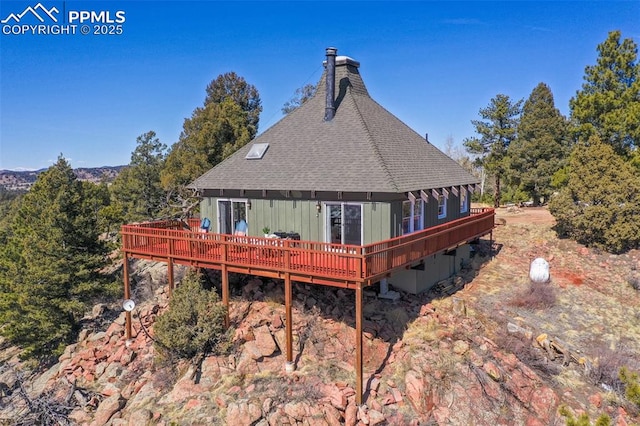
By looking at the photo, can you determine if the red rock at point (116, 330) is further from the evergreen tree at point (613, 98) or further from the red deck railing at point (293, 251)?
the evergreen tree at point (613, 98)

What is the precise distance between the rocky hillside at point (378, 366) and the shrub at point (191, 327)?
1.58ft

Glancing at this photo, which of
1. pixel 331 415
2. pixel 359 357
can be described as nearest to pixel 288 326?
pixel 359 357

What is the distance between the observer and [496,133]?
3703 cm

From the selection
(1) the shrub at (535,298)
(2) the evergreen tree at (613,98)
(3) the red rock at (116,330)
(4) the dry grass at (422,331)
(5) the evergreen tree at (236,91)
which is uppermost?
(5) the evergreen tree at (236,91)

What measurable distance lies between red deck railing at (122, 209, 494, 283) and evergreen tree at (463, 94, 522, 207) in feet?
66.5

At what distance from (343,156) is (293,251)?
15.6 ft

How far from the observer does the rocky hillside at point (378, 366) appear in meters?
12.0

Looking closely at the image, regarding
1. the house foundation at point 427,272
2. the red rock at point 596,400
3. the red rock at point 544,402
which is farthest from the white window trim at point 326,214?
the red rock at point 596,400

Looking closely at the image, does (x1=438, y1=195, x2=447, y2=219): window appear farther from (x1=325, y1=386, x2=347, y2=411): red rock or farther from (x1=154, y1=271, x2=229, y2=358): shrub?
(x1=154, y1=271, x2=229, y2=358): shrub

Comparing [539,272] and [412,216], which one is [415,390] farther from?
[539,272]

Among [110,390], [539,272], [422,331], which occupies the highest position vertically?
[539,272]

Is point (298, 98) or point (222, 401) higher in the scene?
point (298, 98)

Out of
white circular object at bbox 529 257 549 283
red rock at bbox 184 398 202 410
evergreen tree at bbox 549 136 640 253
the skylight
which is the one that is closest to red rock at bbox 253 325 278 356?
red rock at bbox 184 398 202 410

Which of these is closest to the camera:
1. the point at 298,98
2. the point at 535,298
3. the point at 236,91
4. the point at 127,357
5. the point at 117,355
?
the point at 127,357
